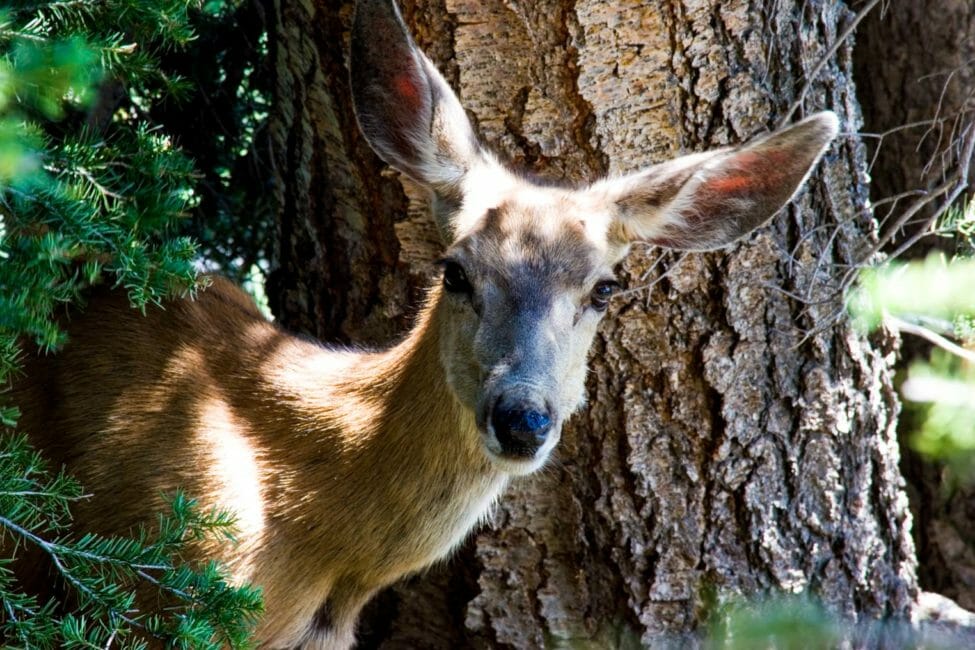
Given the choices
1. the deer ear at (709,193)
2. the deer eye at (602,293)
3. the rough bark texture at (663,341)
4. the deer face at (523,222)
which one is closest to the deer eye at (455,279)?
the deer face at (523,222)

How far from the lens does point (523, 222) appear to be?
3.66 m

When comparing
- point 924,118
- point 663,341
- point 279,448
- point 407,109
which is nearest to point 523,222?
point 407,109

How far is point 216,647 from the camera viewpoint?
3062 mm

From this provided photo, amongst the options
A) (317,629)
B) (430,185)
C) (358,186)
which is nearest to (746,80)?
(430,185)

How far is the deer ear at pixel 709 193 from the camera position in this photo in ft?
12.0

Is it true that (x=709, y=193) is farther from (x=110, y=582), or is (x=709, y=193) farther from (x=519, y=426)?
(x=110, y=582)

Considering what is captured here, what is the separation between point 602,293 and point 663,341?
631 mm

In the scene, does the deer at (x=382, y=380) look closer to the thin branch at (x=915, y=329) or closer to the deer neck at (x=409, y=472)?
the deer neck at (x=409, y=472)

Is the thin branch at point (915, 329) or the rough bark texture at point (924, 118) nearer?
the thin branch at point (915, 329)

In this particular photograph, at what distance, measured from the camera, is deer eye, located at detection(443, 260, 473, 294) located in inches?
141

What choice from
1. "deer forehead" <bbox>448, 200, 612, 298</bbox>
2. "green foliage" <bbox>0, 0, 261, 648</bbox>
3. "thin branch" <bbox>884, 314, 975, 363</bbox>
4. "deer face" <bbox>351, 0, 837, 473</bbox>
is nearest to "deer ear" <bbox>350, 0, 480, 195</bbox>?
"deer face" <bbox>351, 0, 837, 473</bbox>

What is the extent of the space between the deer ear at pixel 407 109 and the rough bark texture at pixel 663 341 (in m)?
0.37

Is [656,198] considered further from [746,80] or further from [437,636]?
[437,636]

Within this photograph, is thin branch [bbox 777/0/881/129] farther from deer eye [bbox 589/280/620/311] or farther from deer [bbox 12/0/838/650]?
deer eye [bbox 589/280/620/311]
